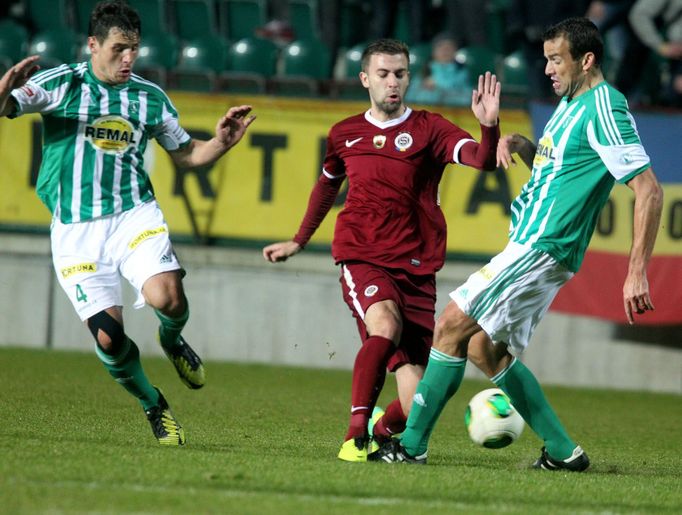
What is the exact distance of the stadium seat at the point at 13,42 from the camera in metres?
14.1

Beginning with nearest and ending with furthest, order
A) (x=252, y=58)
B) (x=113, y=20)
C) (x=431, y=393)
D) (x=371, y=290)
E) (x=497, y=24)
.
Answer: (x=431, y=393)
(x=371, y=290)
(x=113, y=20)
(x=252, y=58)
(x=497, y=24)

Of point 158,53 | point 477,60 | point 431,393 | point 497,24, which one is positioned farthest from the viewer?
point 497,24

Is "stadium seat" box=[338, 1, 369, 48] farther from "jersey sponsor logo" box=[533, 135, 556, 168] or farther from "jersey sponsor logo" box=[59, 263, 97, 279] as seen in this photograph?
"jersey sponsor logo" box=[533, 135, 556, 168]

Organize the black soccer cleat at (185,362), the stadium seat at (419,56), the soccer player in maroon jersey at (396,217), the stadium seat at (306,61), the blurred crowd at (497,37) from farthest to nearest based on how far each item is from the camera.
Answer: the stadium seat at (306,61)
the stadium seat at (419,56)
the blurred crowd at (497,37)
the black soccer cleat at (185,362)
the soccer player in maroon jersey at (396,217)

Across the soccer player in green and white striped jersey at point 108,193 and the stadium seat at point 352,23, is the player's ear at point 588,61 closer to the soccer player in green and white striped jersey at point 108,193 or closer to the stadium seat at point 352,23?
the soccer player in green and white striped jersey at point 108,193

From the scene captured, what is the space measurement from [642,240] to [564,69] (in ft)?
2.95

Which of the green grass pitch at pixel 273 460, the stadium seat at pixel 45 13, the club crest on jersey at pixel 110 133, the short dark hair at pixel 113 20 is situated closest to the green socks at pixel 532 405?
the green grass pitch at pixel 273 460

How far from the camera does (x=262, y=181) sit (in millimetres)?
12469

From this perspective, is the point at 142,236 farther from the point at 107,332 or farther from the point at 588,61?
the point at 588,61

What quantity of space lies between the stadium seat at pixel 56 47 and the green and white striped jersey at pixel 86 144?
676 cm

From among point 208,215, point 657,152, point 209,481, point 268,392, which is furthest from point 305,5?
point 209,481

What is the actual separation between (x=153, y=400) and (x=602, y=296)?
221 inches

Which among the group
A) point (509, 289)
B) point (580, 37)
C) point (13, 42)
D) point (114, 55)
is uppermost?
point (580, 37)

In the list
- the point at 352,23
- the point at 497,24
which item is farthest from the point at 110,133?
the point at 497,24
